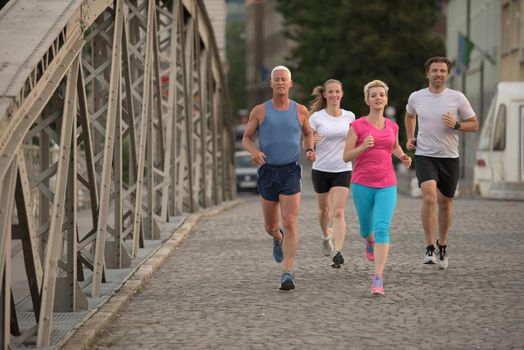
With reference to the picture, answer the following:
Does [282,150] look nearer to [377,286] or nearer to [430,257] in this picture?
[377,286]

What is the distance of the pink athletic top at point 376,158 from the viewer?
12453mm

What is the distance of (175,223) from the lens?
1938 cm

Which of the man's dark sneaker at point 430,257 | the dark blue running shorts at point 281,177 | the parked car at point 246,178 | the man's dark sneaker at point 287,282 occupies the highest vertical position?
the dark blue running shorts at point 281,177

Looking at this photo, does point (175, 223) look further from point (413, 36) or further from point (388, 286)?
point (413, 36)

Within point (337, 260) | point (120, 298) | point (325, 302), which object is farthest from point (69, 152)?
point (337, 260)

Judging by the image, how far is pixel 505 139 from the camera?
111 ft

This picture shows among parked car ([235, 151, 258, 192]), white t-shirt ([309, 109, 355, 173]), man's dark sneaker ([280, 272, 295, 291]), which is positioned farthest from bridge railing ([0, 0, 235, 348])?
parked car ([235, 151, 258, 192])

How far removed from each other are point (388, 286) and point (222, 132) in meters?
16.8

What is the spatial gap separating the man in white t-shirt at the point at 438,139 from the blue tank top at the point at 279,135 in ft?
6.43

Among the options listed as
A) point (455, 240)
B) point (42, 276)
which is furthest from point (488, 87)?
point (42, 276)

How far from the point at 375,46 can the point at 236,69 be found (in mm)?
112026

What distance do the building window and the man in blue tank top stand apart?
21514mm

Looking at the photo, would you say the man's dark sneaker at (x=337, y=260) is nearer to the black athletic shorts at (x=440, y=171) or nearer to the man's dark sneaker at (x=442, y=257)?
the man's dark sneaker at (x=442, y=257)

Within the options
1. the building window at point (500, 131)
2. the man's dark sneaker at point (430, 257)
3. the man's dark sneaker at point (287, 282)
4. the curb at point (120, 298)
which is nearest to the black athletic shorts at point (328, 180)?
the man's dark sneaker at point (430, 257)
